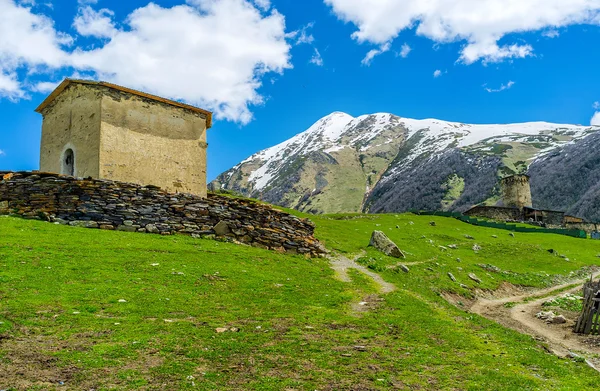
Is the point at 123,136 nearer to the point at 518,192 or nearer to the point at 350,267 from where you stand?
the point at 350,267

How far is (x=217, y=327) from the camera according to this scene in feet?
39.3

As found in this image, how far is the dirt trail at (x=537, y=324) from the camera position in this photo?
1653cm

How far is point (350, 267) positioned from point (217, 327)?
584 inches

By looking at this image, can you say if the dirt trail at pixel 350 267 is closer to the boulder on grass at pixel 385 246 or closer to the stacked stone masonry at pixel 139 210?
the stacked stone masonry at pixel 139 210

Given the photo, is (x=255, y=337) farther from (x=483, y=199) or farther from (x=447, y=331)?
(x=483, y=199)

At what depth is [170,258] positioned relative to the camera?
1914 centimetres

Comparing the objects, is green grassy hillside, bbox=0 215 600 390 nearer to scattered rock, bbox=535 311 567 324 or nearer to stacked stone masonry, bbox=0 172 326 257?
stacked stone masonry, bbox=0 172 326 257

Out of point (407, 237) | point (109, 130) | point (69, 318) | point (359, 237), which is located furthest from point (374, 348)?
point (407, 237)

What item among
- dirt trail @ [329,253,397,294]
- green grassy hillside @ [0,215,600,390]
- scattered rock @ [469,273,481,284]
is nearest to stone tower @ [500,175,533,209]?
scattered rock @ [469,273,481,284]

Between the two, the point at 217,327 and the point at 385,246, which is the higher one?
the point at 385,246

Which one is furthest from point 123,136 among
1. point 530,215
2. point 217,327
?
point 530,215

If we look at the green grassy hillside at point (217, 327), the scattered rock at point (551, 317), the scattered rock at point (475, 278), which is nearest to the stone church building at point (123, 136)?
the green grassy hillside at point (217, 327)

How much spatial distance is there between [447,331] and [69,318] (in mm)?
11320

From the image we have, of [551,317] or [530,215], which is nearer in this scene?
[551,317]
